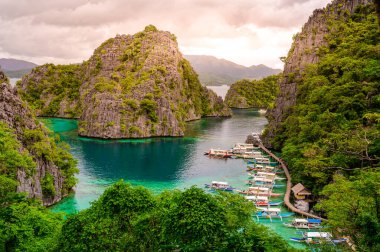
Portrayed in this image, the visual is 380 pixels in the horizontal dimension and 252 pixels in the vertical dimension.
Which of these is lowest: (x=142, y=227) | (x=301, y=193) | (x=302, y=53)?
(x=301, y=193)

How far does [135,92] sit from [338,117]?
72.6 metres

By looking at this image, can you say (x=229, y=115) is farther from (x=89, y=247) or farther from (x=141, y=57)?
(x=89, y=247)

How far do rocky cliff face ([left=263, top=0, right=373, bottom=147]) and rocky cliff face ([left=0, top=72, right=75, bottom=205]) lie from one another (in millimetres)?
56524

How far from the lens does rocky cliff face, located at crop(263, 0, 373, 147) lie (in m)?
87.8

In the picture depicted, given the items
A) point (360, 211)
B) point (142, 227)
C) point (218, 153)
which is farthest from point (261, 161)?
point (142, 227)

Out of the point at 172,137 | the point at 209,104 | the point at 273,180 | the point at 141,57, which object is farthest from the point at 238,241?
the point at 209,104

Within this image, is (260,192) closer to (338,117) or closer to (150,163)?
(338,117)

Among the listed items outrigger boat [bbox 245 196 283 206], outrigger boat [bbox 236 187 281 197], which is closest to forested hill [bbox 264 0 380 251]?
outrigger boat [bbox 236 187 281 197]

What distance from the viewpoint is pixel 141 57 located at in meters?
140

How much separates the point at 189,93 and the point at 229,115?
937 inches

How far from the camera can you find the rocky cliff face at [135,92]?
Result: 10350 centimetres

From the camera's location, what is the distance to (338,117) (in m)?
52.5

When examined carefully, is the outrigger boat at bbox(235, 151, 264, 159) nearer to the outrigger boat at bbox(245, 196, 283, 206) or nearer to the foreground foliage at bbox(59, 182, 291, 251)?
the outrigger boat at bbox(245, 196, 283, 206)

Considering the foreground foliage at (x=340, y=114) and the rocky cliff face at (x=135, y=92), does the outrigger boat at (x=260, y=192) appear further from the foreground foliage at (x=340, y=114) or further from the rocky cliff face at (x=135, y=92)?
the rocky cliff face at (x=135, y=92)
